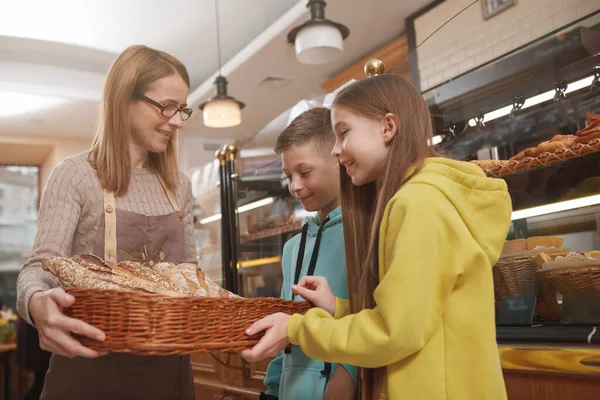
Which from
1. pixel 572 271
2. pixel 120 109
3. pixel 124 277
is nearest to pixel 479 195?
pixel 572 271

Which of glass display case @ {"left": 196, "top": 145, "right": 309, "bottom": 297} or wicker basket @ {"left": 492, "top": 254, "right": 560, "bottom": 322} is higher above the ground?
glass display case @ {"left": 196, "top": 145, "right": 309, "bottom": 297}

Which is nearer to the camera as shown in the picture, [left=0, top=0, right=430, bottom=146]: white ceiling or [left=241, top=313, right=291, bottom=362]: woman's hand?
[left=241, top=313, right=291, bottom=362]: woman's hand

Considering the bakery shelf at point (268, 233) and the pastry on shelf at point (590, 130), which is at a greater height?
the pastry on shelf at point (590, 130)

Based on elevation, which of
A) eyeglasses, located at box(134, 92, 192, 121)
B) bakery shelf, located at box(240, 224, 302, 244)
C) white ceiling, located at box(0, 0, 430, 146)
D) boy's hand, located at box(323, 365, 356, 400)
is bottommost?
boy's hand, located at box(323, 365, 356, 400)

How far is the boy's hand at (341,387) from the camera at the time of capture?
1335 millimetres

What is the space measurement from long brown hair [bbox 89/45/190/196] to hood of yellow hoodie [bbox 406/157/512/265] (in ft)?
2.60

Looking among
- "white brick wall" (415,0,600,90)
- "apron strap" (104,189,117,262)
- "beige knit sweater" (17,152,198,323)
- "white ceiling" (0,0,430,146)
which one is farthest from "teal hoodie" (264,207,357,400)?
Result: "white ceiling" (0,0,430,146)

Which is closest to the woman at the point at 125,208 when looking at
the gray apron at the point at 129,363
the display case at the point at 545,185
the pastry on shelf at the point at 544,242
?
the gray apron at the point at 129,363

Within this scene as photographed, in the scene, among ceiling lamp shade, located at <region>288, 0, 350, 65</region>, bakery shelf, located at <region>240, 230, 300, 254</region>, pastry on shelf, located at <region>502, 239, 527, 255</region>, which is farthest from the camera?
ceiling lamp shade, located at <region>288, 0, 350, 65</region>

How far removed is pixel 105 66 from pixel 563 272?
6342 mm

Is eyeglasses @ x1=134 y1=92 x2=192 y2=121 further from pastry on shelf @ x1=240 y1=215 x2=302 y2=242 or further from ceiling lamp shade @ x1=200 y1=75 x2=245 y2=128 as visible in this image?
ceiling lamp shade @ x1=200 y1=75 x2=245 y2=128

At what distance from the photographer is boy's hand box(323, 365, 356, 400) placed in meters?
1.33

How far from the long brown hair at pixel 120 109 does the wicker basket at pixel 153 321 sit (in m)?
0.51

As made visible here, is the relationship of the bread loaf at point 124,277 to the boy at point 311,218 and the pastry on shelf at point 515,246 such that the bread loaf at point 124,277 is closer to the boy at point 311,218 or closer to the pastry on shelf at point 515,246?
the boy at point 311,218
